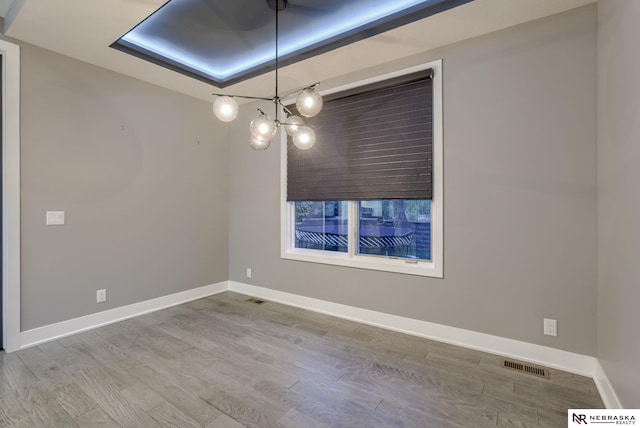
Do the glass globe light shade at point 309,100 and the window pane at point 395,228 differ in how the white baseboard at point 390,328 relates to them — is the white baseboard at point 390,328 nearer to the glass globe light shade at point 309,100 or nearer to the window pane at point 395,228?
the window pane at point 395,228

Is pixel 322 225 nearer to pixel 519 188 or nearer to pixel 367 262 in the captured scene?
pixel 367 262

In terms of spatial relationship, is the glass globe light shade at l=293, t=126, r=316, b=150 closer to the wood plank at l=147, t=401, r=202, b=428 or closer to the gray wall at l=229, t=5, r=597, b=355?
the gray wall at l=229, t=5, r=597, b=355

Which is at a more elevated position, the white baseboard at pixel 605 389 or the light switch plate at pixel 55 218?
the light switch plate at pixel 55 218

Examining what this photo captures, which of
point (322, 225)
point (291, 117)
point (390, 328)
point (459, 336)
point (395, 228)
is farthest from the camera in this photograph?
point (322, 225)

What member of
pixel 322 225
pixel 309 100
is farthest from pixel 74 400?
pixel 322 225

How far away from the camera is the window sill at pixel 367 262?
9.29 feet

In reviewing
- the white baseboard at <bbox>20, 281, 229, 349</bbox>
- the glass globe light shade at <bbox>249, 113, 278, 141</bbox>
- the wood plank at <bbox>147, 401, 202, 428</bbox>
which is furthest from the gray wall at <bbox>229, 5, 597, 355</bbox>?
the white baseboard at <bbox>20, 281, 229, 349</bbox>

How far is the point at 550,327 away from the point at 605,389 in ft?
1.56

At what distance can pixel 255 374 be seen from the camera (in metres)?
2.22

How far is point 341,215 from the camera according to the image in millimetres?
3477

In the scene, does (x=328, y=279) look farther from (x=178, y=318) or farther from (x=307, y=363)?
(x=178, y=318)

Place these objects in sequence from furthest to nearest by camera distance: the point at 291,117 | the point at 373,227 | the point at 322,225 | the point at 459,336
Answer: the point at 322,225 < the point at 373,227 < the point at 459,336 < the point at 291,117

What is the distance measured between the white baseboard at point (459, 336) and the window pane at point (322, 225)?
2.24 ft

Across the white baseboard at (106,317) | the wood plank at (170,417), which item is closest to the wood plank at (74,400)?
the wood plank at (170,417)
